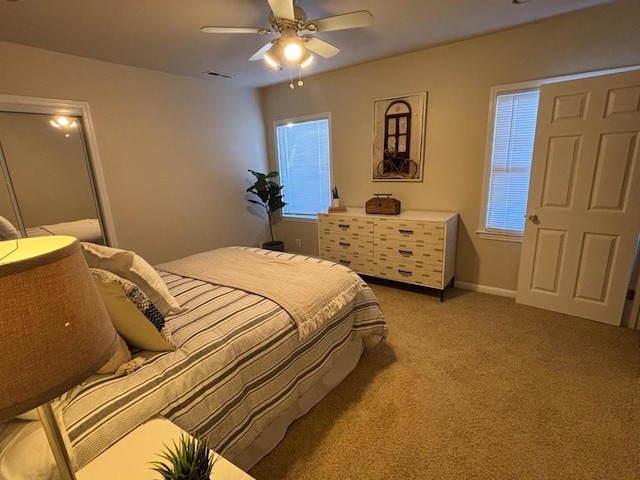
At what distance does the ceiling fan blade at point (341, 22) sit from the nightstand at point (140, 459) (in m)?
2.28

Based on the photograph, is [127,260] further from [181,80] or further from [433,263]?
[181,80]

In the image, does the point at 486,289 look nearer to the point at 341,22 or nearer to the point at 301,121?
the point at 341,22

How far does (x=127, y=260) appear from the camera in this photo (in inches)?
54.4

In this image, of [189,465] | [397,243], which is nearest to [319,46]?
[397,243]

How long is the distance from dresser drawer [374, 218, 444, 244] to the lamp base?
2932 millimetres

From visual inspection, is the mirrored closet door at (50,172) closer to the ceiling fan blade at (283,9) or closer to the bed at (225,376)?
the bed at (225,376)

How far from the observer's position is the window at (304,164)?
424cm

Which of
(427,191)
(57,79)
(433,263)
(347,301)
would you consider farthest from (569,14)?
(57,79)

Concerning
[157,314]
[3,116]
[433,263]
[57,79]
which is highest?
[57,79]

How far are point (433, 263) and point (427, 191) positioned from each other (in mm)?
875

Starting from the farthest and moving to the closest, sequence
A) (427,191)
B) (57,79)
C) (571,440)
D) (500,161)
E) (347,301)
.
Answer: (427,191) → (500,161) → (57,79) → (347,301) → (571,440)

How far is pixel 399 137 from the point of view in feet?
11.6

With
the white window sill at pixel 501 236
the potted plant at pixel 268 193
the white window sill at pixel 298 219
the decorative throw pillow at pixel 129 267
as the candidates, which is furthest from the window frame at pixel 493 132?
the decorative throw pillow at pixel 129 267

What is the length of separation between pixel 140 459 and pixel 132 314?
532 millimetres
